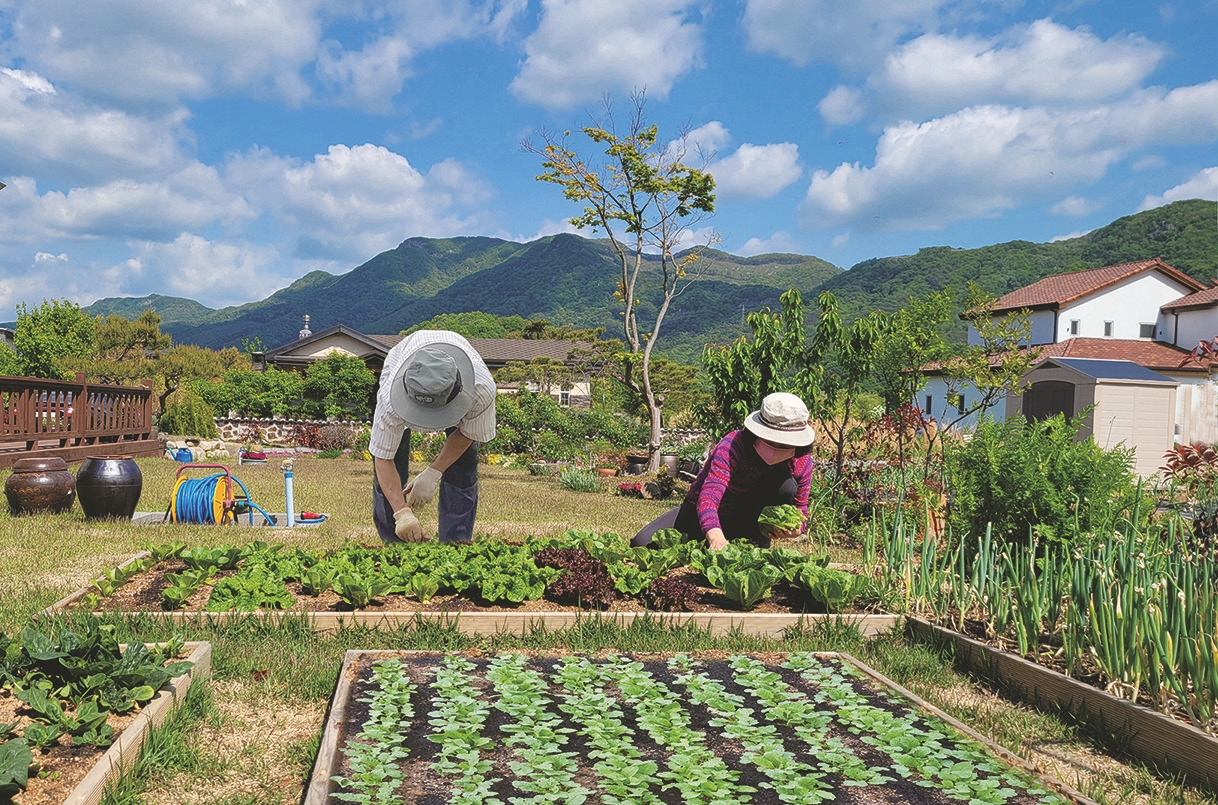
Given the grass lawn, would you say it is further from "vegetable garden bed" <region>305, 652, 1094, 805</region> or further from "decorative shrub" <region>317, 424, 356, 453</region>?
"decorative shrub" <region>317, 424, 356, 453</region>

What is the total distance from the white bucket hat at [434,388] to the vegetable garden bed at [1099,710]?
3093 millimetres

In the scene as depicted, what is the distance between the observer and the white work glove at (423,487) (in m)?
5.78

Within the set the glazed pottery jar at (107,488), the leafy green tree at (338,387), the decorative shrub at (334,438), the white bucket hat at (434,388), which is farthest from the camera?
the leafy green tree at (338,387)

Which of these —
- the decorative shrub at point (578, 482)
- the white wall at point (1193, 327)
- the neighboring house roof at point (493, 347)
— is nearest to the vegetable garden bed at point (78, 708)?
the decorative shrub at point (578, 482)

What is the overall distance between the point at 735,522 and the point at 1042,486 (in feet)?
6.88

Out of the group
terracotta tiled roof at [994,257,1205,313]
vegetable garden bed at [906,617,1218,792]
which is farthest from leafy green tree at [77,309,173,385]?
vegetable garden bed at [906,617,1218,792]

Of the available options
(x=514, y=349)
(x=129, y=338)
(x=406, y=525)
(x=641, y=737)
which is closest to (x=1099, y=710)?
(x=641, y=737)

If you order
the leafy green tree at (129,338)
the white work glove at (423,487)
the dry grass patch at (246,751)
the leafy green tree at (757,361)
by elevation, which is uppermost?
the leafy green tree at (129,338)

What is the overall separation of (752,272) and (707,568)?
14179 cm

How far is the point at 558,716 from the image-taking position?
311 centimetres

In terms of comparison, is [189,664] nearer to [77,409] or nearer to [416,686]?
[416,686]

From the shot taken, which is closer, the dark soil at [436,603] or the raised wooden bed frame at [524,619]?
the raised wooden bed frame at [524,619]

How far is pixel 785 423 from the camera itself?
5199 millimetres

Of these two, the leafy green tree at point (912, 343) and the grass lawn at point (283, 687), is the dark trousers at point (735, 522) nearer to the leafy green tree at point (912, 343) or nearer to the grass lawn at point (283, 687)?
the grass lawn at point (283, 687)
